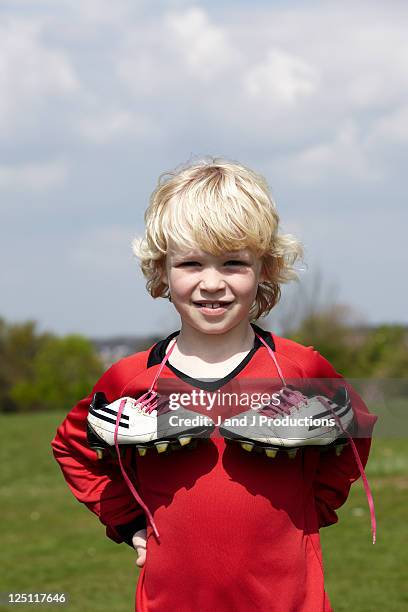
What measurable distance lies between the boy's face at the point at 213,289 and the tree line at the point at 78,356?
114 ft

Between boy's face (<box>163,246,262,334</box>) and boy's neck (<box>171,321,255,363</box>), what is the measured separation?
0.05m

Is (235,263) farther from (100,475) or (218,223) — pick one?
(100,475)

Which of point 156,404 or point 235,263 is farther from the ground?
point 235,263

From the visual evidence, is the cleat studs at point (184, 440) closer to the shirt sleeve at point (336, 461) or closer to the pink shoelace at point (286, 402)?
the pink shoelace at point (286, 402)

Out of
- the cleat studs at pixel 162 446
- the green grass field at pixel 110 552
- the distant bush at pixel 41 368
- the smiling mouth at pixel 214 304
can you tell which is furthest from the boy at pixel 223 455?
the distant bush at pixel 41 368

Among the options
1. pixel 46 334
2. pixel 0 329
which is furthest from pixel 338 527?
pixel 46 334

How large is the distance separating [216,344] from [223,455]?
322 mm

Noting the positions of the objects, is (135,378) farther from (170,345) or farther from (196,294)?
(196,294)

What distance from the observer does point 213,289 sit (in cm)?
261

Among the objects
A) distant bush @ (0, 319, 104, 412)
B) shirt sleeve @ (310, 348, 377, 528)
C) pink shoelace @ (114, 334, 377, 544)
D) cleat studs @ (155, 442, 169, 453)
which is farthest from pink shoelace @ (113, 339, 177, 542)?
distant bush @ (0, 319, 104, 412)

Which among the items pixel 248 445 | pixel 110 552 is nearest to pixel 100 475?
pixel 248 445

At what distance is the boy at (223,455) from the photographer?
2.56 m

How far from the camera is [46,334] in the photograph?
61.8 m

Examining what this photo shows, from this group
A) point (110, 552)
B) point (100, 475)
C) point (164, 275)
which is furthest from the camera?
point (110, 552)
